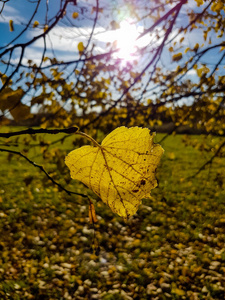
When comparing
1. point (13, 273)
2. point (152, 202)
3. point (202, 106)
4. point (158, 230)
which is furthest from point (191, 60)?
point (152, 202)

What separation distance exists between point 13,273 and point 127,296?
4.97ft

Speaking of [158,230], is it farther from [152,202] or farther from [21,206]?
[21,206]

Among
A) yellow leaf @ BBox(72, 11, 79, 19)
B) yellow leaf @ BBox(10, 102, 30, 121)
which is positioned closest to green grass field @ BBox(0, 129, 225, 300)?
yellow leaf @ BBox(72, 11, 79, 19)

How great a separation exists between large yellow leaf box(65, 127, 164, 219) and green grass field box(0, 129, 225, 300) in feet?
5.61

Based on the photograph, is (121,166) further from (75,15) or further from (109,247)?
(109,247)

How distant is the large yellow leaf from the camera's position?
0.45 meters

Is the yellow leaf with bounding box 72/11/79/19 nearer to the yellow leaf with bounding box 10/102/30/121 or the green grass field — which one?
the green grass field

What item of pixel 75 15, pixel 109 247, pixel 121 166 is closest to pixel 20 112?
pixel 121 166

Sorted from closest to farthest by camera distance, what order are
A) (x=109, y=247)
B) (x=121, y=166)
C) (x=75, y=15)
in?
(x=121, y=166), (x=75, y=15), (x=109, y=247)

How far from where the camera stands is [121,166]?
47cm

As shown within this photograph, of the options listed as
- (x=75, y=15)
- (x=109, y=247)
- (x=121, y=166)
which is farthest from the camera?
(x=109, y=247)

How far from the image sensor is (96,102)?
3.29m

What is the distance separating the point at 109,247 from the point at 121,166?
4289mm

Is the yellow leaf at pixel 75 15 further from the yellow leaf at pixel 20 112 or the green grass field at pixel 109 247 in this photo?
the yellow leaf at pixel 20 112
